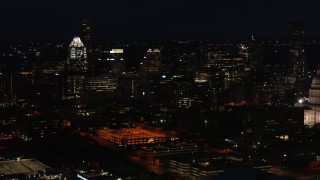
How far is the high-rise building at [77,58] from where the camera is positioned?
36097mm

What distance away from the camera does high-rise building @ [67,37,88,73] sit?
118 ft

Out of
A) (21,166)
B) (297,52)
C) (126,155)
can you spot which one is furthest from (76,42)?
(21,166)

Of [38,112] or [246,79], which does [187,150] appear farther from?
[246,79]

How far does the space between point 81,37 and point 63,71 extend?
7.36 m

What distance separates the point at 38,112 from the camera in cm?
2353

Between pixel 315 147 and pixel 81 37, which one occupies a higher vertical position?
pixel 81 37

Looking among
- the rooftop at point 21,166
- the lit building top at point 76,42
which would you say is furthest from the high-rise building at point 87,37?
the rooftop at point 21,166

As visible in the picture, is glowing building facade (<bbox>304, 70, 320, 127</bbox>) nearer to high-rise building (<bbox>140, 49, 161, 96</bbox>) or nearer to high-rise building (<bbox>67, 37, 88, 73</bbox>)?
high-rise building (<bbox>140, 49, 161, 96</bbox>)

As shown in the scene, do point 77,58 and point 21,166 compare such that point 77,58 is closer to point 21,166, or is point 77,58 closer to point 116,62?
point 116,62

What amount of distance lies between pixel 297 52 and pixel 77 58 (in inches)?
488

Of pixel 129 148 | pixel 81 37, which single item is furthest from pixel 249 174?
pixel 81 37

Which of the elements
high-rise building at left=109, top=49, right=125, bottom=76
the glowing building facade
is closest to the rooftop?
the glowing building facade

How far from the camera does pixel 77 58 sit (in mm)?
37031

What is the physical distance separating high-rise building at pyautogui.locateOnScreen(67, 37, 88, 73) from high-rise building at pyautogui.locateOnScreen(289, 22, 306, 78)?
36.9 feet
